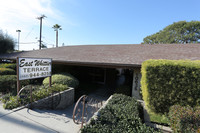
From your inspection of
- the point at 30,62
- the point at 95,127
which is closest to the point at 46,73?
the point at 30,62

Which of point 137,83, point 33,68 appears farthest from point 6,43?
point 137,83

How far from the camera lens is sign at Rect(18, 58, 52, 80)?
4.29 m

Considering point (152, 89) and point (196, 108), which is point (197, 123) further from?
point (152, 89)

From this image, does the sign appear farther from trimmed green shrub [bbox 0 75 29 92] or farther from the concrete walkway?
trimmed green shrub [bbox 0 75 29 92]

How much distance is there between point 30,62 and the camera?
4637 millimetres

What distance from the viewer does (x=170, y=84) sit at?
11.0 feet

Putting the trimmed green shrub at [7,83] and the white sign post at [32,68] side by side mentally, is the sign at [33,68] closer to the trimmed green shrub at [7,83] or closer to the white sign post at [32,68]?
the white sign post at [32,68]

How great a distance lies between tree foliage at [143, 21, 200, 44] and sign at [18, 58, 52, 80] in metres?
26.1

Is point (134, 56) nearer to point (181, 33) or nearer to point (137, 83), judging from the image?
point (137, 83)

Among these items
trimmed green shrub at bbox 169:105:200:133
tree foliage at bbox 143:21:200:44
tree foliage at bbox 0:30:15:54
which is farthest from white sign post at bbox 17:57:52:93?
tree foliage at bbox 143:21:200:44

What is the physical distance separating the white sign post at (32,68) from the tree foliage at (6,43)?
1571 cm

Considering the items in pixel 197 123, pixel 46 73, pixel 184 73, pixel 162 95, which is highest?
pixel 184 73

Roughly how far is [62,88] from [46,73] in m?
1.20

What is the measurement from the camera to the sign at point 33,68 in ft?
14.1
